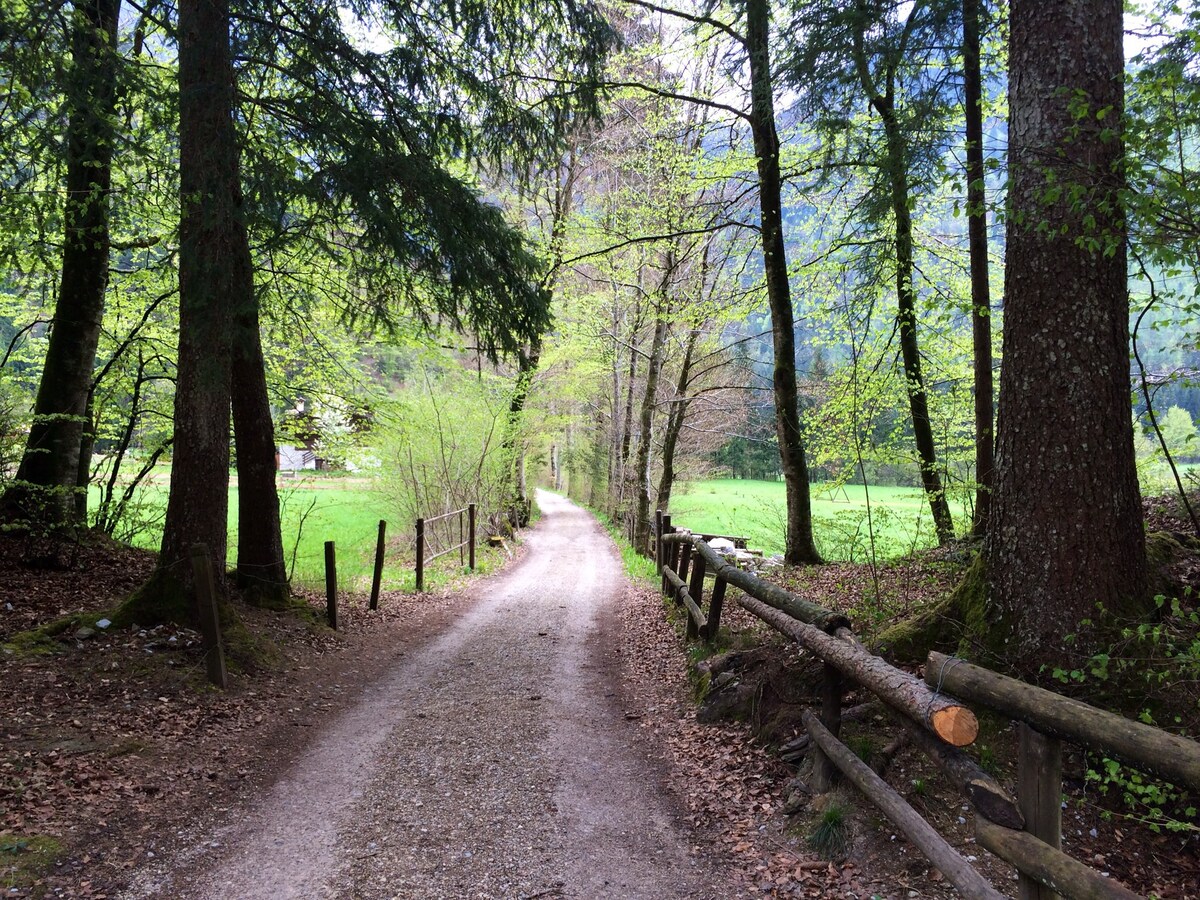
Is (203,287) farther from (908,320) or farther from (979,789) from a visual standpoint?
(908,320)

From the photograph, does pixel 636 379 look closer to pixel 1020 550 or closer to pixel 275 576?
pixel 275 576

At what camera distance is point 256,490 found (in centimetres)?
805

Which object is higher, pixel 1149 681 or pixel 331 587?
pixel 1149 681

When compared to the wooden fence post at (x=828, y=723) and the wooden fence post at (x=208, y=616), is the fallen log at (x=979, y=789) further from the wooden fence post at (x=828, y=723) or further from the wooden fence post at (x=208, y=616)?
the wooden fence post at (x=208, y=616)

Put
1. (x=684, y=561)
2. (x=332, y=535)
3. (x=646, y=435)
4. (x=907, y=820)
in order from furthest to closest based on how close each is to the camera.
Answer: (x=332, y=535) → (x=646, y=435) → (x=684, y=561) → (x=907, y=820)

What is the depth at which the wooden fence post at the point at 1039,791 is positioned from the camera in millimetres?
2389

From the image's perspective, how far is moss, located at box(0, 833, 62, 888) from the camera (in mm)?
3170

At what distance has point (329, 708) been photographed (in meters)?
6.01

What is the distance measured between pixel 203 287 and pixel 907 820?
21.5ft

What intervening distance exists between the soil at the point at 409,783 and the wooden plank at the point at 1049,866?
0.67 m

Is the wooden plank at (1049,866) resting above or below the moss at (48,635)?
above

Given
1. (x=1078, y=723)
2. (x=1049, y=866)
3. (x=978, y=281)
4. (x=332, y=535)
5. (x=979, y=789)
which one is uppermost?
(x=978, y=281)

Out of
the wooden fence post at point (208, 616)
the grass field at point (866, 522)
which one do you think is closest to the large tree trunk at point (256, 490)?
the wooden fence post at point (208, 616)

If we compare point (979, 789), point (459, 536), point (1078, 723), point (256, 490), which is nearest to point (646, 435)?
point (459, 536)
